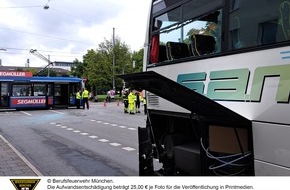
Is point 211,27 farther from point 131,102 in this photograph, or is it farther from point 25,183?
point 131,102

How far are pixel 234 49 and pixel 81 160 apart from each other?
5524mm

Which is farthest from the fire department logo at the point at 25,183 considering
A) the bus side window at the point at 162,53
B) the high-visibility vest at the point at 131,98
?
the high-visibility vest at the point at 131,98

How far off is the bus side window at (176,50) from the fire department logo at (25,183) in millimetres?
2638

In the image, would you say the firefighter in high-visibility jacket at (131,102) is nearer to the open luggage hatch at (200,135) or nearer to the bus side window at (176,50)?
the open luggage hatch at (200,135)

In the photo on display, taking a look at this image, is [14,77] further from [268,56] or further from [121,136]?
[268,56]

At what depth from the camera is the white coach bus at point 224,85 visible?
3098 mm

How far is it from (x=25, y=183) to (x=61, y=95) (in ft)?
86.5

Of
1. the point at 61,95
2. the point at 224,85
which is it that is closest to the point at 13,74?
the point at 61,95

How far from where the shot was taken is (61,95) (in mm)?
29359

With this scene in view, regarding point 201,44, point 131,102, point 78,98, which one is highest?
point 201,44

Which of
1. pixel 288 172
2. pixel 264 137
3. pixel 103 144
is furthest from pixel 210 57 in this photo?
pixel 103 144

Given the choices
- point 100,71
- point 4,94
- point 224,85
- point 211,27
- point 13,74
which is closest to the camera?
point 224,85

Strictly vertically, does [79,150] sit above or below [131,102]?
below

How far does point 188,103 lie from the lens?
399cm
